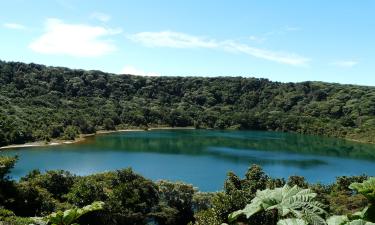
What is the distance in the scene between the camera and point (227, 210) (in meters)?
42.8

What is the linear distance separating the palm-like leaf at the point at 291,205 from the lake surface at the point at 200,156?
64567 millimetres

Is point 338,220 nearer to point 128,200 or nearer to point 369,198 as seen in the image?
point 369,198

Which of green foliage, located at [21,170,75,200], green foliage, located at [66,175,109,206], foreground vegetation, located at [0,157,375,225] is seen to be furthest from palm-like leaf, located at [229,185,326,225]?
green foliage, located at [21,170,75,200]

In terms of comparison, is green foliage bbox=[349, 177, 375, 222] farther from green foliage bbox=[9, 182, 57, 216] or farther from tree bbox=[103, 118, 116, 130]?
tree bbox=[103, 118, 116, 130]

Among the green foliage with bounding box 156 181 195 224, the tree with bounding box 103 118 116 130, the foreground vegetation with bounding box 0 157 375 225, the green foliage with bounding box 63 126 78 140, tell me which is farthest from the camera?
the tree with bounding box 103 118 116 130

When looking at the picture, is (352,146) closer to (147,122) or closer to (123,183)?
(147,122)

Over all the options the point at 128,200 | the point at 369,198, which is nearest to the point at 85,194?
the point at 128,200

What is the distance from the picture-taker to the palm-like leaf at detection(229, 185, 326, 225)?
11.3 m

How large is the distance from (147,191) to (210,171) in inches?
1812

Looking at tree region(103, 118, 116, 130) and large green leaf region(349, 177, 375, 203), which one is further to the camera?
tree region(103, 118, 116, 130)

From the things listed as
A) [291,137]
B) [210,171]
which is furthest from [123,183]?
[291,137]

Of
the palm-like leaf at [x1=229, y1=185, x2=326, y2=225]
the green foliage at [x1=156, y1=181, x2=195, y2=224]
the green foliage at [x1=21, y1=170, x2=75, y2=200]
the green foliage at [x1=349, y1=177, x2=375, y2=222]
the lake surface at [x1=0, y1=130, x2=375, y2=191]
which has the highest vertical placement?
the green foliage at [x1=349, y1=177, x2=375, y2=222]

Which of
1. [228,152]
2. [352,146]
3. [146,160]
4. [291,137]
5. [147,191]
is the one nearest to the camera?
[147,191]

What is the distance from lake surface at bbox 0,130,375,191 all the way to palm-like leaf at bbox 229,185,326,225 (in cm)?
6457
